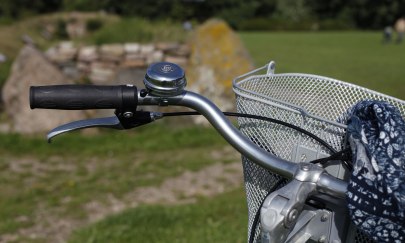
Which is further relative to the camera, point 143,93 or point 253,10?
point 253,10

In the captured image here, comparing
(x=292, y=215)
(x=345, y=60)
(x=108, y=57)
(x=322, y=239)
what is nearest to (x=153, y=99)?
(x=292, y=215)

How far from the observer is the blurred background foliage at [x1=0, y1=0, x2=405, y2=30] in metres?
41.4

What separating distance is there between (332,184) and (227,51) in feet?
23.3

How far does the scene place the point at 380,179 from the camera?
127cm

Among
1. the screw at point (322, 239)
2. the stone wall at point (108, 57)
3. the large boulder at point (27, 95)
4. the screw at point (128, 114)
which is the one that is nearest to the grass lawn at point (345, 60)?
the stone wall at point (108, 57)

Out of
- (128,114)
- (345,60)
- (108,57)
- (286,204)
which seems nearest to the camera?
(286,204)

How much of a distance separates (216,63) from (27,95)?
2.75 metres

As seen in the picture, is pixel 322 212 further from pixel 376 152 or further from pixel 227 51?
pixel 227 51

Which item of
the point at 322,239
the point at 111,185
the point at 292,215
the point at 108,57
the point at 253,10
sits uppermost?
the point at 292,215

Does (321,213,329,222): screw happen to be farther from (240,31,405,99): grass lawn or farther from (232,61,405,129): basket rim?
(240,31,405,99): grass lawn

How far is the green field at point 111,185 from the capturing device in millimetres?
4328

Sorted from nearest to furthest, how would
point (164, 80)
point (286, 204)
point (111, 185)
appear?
point (286, 204), point (164, 80), point (111, 185)

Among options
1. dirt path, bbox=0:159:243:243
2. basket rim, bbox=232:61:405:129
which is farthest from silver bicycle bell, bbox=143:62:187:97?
dirt path, bbox=0:159:243:243

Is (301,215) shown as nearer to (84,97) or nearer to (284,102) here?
(284,102)
